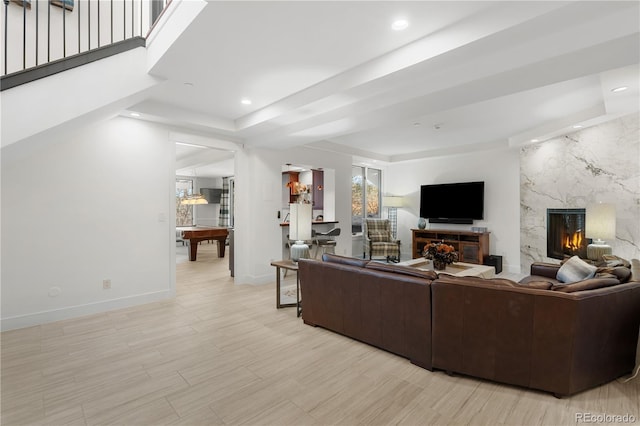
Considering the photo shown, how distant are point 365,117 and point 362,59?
33.1 inches

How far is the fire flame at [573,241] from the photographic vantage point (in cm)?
487

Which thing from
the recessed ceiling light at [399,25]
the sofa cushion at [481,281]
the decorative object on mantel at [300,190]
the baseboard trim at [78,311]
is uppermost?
the recessed ceiling light at [399,25]

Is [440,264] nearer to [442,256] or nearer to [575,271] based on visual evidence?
[442,256]

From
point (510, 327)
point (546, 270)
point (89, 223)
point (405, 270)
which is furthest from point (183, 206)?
point (510, 327)

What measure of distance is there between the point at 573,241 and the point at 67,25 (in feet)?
24.7

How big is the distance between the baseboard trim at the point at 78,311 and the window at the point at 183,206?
7454mm

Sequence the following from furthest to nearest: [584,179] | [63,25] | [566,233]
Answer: [566,233] → [584,179] → [63,25]

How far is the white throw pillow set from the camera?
9.34ft

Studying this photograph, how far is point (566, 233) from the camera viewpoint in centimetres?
509

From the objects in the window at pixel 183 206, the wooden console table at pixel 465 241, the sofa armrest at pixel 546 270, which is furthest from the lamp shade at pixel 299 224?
the window at pixel 183 206

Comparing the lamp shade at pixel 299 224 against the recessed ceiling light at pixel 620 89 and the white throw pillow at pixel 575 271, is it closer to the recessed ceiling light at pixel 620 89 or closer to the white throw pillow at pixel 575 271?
the white throw pillow at pixel 575 271

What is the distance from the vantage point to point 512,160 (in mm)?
6141

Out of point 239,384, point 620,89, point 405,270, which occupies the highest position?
point 620,89

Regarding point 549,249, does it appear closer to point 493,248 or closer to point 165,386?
point 493,248
